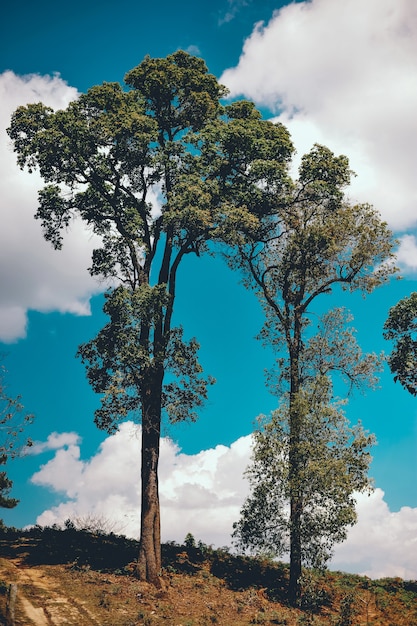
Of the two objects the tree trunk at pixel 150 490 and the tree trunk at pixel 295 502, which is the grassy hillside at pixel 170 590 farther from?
the tree trunk at pixel 150 490

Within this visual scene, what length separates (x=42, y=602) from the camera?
18.2 m

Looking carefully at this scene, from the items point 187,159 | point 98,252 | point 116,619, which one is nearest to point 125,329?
point 98,252

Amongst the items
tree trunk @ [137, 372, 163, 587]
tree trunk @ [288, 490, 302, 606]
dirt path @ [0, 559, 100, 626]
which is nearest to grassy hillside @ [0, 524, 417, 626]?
dirt path @ [0, 559, 100, 626]

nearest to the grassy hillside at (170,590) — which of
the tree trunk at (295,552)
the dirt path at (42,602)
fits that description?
the dirt path at (42,602)

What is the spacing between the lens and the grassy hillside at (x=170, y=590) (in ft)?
60.1

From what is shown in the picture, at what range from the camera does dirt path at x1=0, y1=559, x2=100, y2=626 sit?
17.1 m

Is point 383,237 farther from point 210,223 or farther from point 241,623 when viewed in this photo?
point 241,623

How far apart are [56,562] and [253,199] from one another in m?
17.4

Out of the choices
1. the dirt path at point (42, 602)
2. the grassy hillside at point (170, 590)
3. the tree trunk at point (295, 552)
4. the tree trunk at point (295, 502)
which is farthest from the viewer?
the tree trunk at point (295, 552)

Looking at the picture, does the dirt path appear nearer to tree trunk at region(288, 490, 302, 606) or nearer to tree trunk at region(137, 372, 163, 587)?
tree trunk at region(137, 372, 163, 587)

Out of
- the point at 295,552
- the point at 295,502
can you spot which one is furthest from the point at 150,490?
the point at 295,552

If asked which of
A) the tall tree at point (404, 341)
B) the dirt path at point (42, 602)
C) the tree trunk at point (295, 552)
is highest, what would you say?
the tall tree at point (404, 341)

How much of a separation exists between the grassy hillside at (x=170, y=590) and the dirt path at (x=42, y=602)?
0.03 metres

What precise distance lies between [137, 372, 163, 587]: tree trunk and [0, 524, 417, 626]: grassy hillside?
66 centimetres
